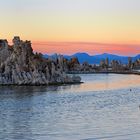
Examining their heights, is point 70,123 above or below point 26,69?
above

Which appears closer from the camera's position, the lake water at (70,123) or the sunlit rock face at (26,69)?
the lake water at (70,123)

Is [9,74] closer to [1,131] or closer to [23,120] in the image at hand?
[23,120]

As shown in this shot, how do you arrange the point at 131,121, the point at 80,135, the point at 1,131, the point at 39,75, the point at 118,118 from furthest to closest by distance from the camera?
the point at 39,75 → the point at 118,118 → the point at 131,121 → the point at 1,131 → the point at 80,135

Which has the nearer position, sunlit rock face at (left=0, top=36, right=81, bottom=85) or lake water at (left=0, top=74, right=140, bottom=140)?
lake water at (left=0, top=74, right=140, bottom=140)

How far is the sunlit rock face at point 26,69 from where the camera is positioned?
387ft

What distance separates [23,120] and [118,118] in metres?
8.43

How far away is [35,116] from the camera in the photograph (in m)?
49.2

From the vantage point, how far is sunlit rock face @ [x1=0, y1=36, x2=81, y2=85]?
118m

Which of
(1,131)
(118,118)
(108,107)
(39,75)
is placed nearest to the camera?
(1,131)

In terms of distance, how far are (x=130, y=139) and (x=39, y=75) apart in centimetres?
8591

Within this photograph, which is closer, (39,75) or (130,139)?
(130,139)

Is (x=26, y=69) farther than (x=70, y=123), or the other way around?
(x=26, y=69)

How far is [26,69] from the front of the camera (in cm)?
12344

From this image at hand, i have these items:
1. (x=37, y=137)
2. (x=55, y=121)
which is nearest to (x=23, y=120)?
(x=55, y=121)
